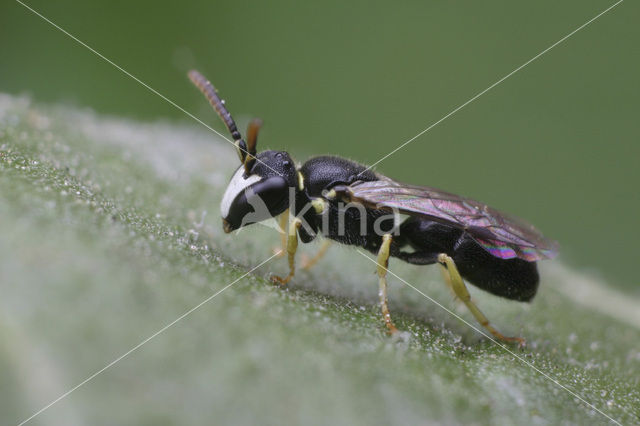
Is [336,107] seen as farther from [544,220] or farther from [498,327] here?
[498,327]

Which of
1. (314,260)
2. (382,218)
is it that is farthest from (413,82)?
(382,218)

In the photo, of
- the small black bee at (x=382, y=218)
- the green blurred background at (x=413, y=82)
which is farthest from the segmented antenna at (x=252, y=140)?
the green blurred background at (x=413, y=82)

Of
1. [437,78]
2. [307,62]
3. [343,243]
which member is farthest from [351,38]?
[343,243]

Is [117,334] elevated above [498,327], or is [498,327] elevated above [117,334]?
[117,334]

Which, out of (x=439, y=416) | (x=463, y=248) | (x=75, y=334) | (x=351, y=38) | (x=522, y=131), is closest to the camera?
(x=75, y=334)

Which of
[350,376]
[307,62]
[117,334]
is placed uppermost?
[307,62]

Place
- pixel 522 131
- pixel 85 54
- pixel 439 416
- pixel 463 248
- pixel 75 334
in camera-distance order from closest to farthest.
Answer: pixel 75 334 → pixel 439 416 → pixel 463 248 → pixel 85 54 → pixel 522 131
